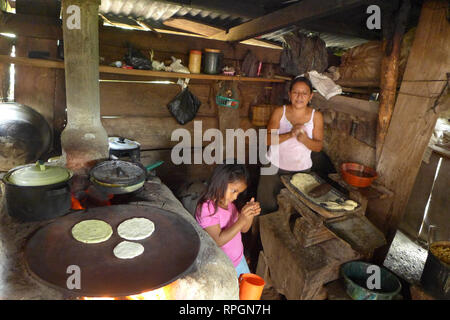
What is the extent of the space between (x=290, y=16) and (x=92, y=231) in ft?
10.6

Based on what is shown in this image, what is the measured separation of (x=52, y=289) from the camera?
1704mm

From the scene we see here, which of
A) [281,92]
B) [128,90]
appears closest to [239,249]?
[128,90]

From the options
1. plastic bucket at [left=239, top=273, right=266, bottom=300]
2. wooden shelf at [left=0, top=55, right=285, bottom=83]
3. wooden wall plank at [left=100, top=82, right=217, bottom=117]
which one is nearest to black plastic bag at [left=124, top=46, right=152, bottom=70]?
wooden shelf at [left=0, top=55, right=285, bottom=83]

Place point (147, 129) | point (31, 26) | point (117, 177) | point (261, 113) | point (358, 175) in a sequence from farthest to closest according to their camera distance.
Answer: point (261, 113) → point (147, 129) → point (358, 175) → point (31, 26) → point (117, 177)

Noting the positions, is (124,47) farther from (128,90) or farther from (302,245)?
(302,245)

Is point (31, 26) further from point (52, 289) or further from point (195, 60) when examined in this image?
point (52, 289)

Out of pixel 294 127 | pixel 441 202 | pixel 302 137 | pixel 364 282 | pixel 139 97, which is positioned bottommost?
pixel 364 282

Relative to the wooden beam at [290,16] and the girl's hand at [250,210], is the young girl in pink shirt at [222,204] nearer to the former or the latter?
the girl's hand at [250,210]

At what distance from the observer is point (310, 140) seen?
371 centimetres

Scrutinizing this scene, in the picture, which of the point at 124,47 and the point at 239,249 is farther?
the point at 124,47

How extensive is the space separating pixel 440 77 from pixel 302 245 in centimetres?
232

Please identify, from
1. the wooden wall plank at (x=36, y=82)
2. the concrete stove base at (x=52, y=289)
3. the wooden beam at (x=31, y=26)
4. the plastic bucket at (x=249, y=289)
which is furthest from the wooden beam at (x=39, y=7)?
the plastic bucket at (x=249, y=289)

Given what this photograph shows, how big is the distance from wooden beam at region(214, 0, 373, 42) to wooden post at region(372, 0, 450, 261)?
3.03ft

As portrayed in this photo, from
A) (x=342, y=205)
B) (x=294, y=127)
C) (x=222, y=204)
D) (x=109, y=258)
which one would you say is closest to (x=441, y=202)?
(x=342, y=205)
